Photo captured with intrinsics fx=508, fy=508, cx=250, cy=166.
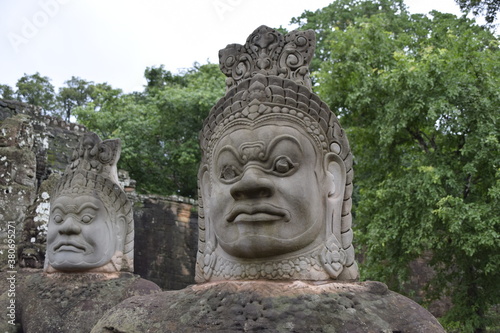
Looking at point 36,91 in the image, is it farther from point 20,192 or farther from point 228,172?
point 228,172

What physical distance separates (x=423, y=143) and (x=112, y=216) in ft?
21.4

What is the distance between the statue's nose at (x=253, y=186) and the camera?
290 cm

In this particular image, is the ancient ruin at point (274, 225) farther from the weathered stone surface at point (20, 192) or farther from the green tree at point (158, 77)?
the green tree at point (158, 77)

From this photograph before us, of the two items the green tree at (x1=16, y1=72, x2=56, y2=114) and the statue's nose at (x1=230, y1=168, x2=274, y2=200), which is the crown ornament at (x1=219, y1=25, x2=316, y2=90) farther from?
the green tree at (x1=16, y1=72, x2=56, y2=114)

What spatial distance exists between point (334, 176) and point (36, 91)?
65.6ft

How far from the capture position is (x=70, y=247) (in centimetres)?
436

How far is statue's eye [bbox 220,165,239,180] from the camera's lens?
3.06 m

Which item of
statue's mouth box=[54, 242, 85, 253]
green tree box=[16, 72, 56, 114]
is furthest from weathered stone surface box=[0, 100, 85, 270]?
green tree box=[16, 72, 56, 114]

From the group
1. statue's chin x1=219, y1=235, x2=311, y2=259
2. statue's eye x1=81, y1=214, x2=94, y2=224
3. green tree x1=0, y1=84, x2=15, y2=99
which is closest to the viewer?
statue's chin x1=219, y1=235, x2=311, y2=259

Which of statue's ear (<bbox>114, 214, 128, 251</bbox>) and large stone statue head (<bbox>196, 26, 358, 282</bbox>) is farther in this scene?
statue's ear (<bbox>114, 214, 128, 251</bbox>)

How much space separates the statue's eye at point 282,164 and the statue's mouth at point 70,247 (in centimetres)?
225

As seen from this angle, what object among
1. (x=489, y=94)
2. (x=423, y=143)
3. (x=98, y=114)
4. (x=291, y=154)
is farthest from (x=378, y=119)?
(x=98, y=114)

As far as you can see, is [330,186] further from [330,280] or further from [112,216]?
[112,216]

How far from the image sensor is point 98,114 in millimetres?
16891
